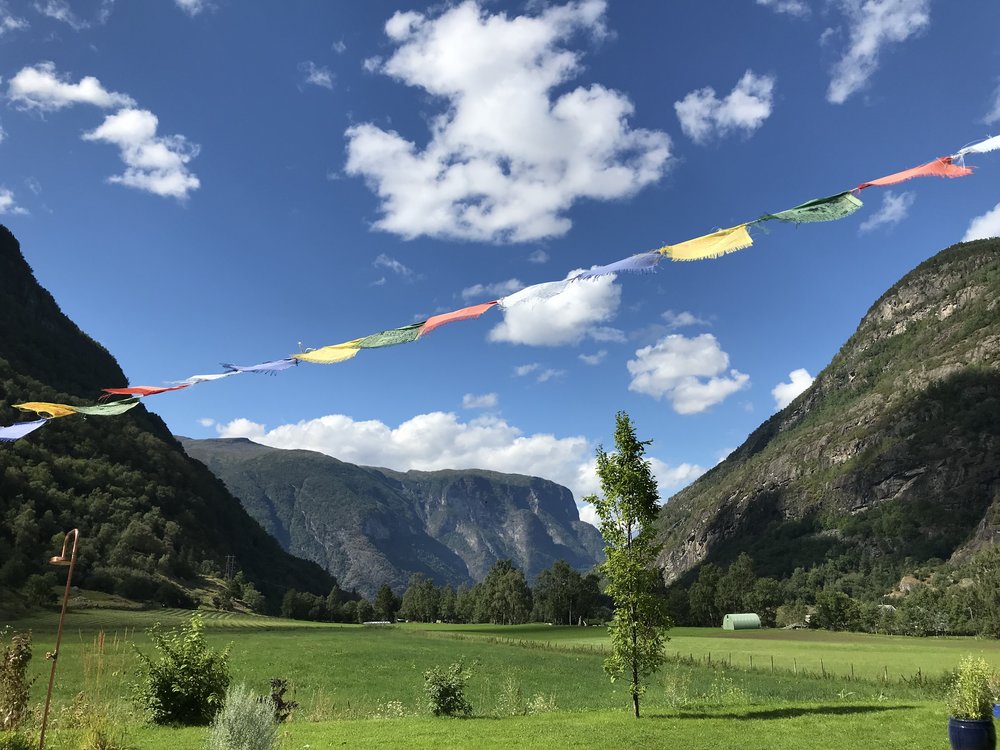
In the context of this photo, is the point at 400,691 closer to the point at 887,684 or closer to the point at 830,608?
the point at 887,684

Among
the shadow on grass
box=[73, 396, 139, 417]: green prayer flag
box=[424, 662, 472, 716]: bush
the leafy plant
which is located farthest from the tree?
box=[73, 396, 139, 417]: green prayer flag

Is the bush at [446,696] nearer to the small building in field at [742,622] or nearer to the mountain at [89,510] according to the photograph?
the small building in field at [742,622]

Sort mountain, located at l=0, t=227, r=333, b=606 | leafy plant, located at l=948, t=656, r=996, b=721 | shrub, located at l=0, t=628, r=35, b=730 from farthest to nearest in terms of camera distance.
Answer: mountain, located at l=0, t=227, r=333, b=606 → shrub, located at l=0, t=628, r=35, b=730 → leafy plant, located at l=948, t=656, r=996, b=721

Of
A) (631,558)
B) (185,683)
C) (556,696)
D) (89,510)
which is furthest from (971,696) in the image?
(89,510)

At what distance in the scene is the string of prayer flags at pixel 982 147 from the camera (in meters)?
8.91

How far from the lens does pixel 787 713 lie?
70.6 feet

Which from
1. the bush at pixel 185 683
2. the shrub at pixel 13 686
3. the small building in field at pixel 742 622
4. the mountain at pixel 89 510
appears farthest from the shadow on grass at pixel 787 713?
the mountain at pixel 89 510

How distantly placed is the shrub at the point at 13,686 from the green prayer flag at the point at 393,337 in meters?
11.9

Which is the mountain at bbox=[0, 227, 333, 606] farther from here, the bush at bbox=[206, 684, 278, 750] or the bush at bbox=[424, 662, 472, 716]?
the bush at bbox=[206, 684, 278, 750]

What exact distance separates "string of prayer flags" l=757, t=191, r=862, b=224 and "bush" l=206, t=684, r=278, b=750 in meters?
11.0

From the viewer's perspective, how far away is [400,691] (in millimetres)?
35938

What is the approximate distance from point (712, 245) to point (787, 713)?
1883 cm

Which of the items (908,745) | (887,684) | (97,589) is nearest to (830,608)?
(887,684)

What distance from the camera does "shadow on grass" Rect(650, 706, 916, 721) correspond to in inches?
809
